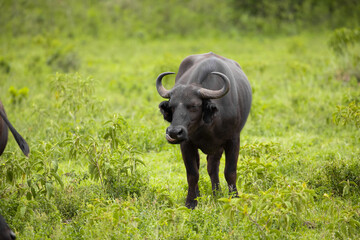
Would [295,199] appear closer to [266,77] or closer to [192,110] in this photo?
[192,110]

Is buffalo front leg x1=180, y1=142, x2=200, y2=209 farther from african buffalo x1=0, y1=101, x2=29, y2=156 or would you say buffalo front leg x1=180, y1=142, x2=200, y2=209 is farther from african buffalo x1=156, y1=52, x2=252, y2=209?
african buffalo x1=0, y1=101, x2=29, y2=156

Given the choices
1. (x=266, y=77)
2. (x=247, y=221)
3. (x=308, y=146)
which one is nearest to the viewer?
(x=247, y=221)

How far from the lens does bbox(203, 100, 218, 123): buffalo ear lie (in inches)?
155

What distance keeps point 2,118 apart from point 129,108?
444cm

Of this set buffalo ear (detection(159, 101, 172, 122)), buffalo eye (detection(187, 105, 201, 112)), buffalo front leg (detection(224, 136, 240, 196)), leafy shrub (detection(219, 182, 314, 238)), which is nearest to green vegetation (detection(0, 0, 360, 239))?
leafy shrub (detection(219, 182, 314, 238))

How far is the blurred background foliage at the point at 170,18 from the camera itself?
56.4 ft

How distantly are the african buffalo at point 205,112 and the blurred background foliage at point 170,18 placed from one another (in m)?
13.0

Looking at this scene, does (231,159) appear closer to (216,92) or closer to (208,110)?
(208,110)

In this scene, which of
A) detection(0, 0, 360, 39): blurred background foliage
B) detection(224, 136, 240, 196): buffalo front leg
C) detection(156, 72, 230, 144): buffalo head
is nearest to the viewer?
detection(156, 72, 230, 144): buffalo head

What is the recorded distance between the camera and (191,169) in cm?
439

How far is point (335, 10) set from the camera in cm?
1806

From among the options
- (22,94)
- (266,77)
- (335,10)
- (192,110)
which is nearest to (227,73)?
(192,110)

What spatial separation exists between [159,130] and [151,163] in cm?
90

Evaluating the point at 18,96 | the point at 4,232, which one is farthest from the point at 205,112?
the point at 18,96
